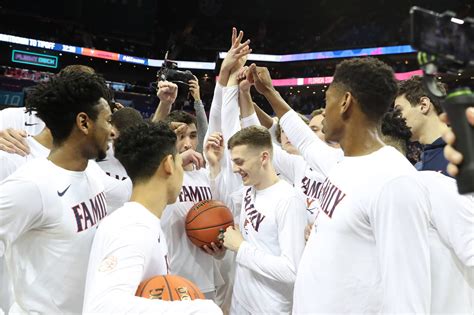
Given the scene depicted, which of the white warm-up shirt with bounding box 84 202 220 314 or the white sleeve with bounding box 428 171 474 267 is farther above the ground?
the white sleeve with bounding box 428 171 474 267

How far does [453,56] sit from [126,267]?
134 centimetres

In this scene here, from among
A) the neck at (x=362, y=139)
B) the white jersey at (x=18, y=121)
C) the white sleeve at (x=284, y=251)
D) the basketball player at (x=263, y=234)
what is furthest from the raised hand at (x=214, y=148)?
the neck at (x=362, y=139)

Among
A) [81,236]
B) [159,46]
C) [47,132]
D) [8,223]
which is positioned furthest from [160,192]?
[159,46]

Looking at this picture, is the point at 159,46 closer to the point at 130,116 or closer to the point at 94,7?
the point at 94,7

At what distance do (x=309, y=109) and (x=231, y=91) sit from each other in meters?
19.0

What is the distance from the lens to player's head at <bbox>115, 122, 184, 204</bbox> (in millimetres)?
2338

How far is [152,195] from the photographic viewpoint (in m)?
2.28

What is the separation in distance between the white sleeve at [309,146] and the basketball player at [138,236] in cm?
102

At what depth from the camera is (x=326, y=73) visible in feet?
72.7

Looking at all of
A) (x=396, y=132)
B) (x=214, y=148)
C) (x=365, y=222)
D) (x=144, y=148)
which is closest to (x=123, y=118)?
(x=214, y=148)

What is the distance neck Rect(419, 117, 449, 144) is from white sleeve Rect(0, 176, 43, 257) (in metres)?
2.27

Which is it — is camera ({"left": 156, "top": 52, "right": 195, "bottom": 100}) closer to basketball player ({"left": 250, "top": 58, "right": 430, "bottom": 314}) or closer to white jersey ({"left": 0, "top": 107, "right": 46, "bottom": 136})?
white jersey ({"left": 0, "top": 107, "right": 46, "bottom": 136})

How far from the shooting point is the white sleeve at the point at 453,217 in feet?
7.34

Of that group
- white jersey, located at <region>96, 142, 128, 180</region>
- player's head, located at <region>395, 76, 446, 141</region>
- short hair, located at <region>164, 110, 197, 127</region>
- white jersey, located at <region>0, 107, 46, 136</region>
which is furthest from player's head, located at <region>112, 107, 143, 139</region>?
player's head, located at <region>395, 76, 446, 141</region>
